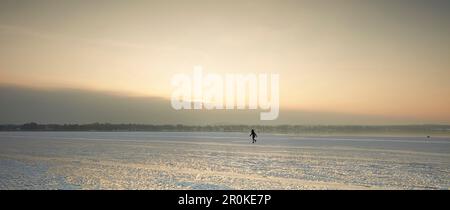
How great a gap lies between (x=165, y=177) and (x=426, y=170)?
10484 millimetres

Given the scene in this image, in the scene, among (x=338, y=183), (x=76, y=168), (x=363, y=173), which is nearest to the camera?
(x=338, y=183)

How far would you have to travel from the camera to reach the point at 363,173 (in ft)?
49.2

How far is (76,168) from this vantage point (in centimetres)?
1658
